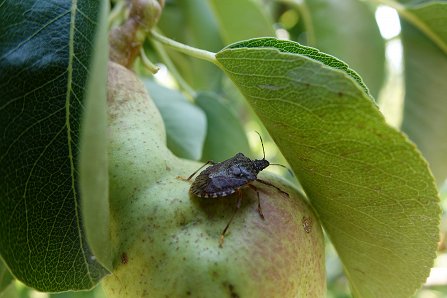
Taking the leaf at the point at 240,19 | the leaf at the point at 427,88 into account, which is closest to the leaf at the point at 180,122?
the leaf at the point at 240,19

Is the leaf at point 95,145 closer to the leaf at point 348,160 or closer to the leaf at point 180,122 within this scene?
the leaf at point 348,160

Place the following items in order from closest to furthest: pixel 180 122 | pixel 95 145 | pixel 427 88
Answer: pixel 95 145 < pixel 180 122 < pixel 427 88

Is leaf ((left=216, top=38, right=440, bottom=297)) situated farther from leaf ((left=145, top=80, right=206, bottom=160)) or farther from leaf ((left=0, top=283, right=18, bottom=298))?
leaf ((left=0, top=283, right=18, bottom=298))

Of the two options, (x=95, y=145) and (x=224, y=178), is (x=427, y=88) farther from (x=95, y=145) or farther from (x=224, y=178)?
(x=95, y=145)

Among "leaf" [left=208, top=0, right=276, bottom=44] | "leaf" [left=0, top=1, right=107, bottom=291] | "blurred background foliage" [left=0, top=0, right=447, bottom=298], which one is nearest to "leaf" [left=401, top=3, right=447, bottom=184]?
"blurred background foliage" [left=0, top=0, right=447, bottom=298]

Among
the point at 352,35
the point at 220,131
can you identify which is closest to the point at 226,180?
the point at 220,131

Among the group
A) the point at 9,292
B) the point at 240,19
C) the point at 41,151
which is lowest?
the point at 9,292

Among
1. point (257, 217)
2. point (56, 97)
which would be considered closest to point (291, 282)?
point (257, 217)
